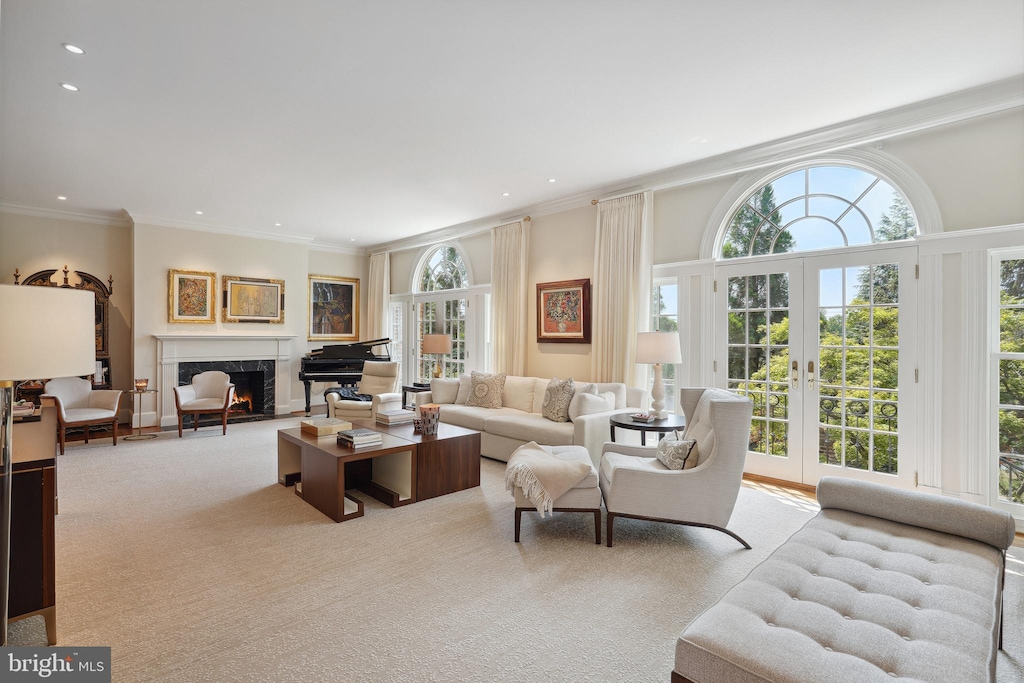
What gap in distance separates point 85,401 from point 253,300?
2524 millimetres

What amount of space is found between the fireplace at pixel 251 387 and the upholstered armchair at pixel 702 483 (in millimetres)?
6354

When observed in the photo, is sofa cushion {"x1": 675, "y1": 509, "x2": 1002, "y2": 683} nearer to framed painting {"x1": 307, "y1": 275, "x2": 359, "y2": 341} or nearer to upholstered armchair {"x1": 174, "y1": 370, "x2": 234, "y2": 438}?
upholstered armchair {"x1": 174, "y1": 370, "x2": 234, "y2": 438}

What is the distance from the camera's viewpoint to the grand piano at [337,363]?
776cm

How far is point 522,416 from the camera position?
5227 millimetres

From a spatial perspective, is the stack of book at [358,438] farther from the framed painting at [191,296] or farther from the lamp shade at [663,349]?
the framed painting at [191,296]

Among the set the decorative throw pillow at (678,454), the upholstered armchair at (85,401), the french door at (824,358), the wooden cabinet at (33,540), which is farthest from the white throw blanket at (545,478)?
the upholstered armchair at (85,401)

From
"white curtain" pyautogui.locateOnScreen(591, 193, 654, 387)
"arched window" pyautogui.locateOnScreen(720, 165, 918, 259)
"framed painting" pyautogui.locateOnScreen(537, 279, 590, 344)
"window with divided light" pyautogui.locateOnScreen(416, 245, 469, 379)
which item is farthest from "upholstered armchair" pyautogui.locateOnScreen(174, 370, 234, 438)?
"arched window" pyautogui.locateOnScreen(720, 165, 918, 259)

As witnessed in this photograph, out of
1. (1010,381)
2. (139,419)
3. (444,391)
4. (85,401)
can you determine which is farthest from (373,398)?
(1010,381)

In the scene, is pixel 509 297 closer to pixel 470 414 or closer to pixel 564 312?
pixel 564 312

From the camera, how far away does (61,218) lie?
21.7 feet

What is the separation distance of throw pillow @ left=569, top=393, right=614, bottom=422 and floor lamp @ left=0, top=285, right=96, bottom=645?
3667 millimetres

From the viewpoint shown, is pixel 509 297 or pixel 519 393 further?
pixel 509 297

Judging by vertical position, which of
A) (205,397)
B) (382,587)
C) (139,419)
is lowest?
(382,587)

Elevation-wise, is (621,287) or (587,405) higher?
(621,287)
